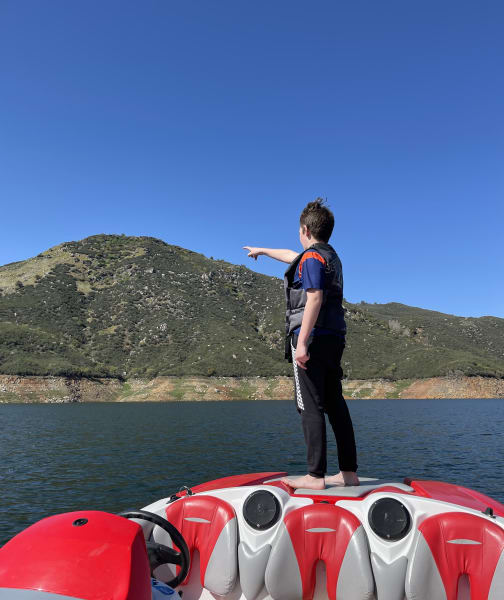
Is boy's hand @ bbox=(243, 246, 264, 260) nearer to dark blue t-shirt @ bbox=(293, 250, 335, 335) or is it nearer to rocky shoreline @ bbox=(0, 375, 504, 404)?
dark blue t-shirt @ bbox=(293, 250, 335, 335)

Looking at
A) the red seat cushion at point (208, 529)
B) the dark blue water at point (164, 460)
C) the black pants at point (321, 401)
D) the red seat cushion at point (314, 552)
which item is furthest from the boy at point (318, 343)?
the dark blue water at point (164, 460)

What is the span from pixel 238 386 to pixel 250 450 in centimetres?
10261

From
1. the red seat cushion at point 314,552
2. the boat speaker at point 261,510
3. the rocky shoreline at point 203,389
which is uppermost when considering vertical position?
the boat speaker at point 261,510

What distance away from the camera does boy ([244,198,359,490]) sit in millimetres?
4137

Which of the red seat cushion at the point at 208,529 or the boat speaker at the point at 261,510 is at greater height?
the boat speaker at the point at 261,510

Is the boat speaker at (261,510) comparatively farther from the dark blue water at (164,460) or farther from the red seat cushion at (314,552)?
the dark blue water at (164,460)

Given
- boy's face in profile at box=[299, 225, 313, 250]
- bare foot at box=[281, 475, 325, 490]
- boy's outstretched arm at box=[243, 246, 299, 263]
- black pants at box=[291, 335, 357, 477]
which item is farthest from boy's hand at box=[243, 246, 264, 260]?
bare foot at box=[281, 475, 325, 490]

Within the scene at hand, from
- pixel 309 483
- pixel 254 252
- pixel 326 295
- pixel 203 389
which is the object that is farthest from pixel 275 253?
pixel 203 389

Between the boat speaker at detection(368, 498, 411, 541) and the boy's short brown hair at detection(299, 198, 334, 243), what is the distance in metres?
2.65

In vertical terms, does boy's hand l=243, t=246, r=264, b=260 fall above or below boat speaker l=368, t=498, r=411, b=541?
above

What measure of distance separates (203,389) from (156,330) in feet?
131

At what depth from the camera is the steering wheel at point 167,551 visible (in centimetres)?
304

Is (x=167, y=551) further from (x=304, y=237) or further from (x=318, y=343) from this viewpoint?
(x=304, y=237)

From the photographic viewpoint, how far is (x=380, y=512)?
11.1 ft
